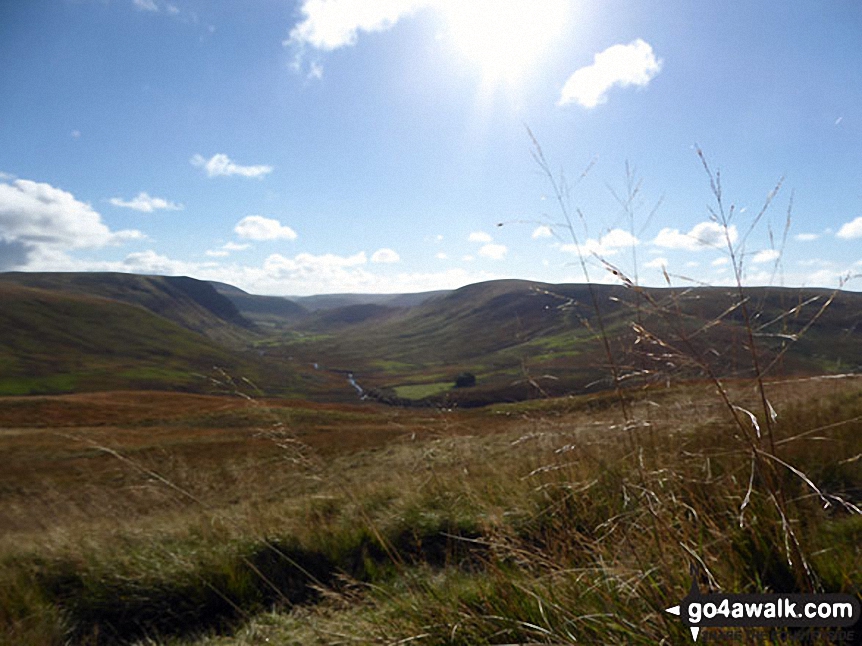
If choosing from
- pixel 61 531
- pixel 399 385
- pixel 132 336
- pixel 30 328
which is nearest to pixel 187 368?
pixel 132 336

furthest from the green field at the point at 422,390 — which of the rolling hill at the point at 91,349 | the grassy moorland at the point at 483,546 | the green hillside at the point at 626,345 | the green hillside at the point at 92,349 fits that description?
the grassy moorland at the point at 483,546

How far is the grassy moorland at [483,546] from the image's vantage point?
1.94 m

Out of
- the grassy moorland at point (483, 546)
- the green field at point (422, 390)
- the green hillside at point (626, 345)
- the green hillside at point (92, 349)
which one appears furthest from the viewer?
the green hillside at point (92, 349)

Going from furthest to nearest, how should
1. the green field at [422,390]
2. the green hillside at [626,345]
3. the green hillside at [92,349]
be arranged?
1. the green hillside at [92,349]
2. the green field at [422,390]
3. the green hillside at [626,345]

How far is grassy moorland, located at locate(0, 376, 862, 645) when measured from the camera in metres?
1.94

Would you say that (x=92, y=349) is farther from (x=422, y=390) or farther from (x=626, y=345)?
(x=626, y=345)

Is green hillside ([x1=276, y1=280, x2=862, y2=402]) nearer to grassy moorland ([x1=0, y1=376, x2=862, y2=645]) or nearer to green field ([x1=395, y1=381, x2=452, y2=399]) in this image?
grassy moorland ([x1=0, y1=376, x2=862, y2=645])

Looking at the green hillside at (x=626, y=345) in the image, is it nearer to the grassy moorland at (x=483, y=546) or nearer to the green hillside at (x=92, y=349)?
the grassy moorland at (x=483, y=546)

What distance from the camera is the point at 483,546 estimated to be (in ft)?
12.0

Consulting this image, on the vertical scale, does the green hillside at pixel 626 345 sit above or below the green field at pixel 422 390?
above

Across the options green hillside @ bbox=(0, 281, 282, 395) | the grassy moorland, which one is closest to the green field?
green hillside @ bbox=(0, 281, 282, 395)

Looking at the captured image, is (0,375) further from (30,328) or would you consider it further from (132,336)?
(132,336)

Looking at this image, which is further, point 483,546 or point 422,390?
point 422,390

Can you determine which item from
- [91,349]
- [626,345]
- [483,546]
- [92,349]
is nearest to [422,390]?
[91,349]
